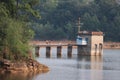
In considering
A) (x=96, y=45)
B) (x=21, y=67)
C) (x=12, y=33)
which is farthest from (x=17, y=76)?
(x=96, y=45)

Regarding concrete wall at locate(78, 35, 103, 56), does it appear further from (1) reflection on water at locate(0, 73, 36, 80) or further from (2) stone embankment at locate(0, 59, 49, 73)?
(1) reflection on water at locate(0, 73, 36, 80)

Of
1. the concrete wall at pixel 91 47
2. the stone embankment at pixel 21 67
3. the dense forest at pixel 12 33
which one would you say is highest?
the dense forest at pixel 12 33

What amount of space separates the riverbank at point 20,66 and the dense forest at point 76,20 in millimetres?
97899

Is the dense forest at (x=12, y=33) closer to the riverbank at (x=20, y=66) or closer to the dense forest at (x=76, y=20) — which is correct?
the riverbank at (x=20, y=66)

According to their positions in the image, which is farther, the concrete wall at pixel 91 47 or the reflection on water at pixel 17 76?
the concrete wall at pixel 91 47

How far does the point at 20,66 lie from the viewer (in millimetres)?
77250

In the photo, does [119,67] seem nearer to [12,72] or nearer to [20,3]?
[20,3]

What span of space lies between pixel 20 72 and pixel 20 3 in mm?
15973

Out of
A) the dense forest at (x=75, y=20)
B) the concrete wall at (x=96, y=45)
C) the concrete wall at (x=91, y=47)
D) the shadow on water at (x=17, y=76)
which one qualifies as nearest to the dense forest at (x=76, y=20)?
the dense forest at (x=75, y=20)

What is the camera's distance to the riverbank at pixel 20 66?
75969 millimetres

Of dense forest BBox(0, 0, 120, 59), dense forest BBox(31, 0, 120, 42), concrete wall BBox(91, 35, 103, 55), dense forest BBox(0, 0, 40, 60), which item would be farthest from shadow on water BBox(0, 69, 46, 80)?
dense forest BBox(31, 0, 120, 42)

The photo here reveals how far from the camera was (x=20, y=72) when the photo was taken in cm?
7588

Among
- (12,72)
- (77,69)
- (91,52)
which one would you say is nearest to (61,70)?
(77,69)

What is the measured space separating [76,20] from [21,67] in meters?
112
